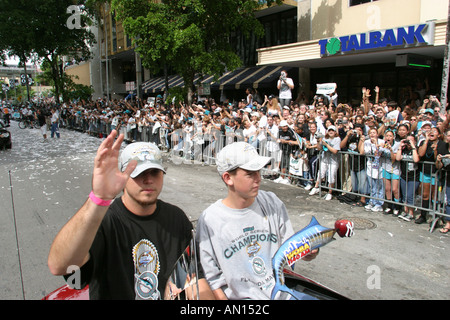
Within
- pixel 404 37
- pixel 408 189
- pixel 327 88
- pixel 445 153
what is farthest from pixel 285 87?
pixel 445 153

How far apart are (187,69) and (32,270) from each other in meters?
13.3

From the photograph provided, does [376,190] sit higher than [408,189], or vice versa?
[408,189]

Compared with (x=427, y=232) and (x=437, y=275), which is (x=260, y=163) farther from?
(x=427, y=232)

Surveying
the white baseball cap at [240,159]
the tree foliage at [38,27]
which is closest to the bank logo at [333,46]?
the white baseball cap at [240,159]

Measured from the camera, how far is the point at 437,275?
4949mm

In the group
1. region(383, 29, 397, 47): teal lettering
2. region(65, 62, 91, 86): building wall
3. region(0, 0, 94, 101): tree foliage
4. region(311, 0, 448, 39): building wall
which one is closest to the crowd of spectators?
region(383, 29, 397, 47): teal lettering

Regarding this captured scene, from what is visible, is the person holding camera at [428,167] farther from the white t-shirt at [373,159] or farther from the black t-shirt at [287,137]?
the black t-shirt at [287,137]

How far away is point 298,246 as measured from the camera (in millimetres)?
2297

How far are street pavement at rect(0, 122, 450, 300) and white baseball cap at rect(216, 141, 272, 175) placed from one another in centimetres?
156

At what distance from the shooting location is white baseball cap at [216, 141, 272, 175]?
2.57m

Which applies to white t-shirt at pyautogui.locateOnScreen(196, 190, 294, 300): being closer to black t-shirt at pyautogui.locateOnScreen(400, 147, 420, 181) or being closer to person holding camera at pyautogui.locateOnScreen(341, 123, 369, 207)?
black t-shirt at pyautogui.locateOnScreen(400, 147, 420, 181)

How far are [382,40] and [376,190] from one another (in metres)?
7.03

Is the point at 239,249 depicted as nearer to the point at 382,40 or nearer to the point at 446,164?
the point at 446,164
